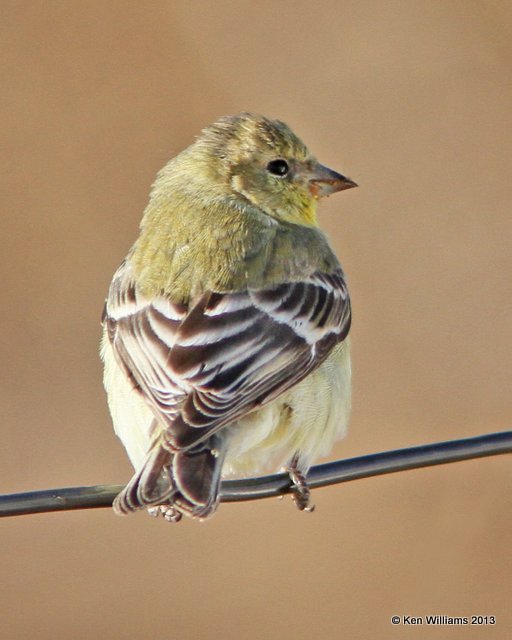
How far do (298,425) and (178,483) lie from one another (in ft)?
3.22

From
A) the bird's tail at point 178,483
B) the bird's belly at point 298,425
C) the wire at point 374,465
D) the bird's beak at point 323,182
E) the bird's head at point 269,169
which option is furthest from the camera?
the bird's beak at point 323,182

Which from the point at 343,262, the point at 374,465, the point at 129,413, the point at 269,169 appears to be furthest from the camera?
the point at 343,262

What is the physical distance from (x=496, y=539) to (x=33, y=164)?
517 centimetres

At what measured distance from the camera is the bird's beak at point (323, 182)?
6.39m

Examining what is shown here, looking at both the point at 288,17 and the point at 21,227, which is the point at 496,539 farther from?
the point at 288,17

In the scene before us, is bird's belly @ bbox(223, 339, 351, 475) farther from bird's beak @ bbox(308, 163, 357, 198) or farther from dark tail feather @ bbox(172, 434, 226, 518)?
bird's beak @ bbox(308, 163, 357, 198)

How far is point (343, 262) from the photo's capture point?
397 inches

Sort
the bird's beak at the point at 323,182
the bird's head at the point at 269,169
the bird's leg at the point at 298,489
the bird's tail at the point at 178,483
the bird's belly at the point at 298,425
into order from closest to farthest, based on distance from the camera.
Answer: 1. the bird's tail at the point at 178,483
2. the bird's belly at the point at 298,425
3. the bird's leg at the point at 298,489
4. the bird's head at the point at 269,169
5. the bird's beak at the point at 323,182

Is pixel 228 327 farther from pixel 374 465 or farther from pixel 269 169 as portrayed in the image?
pixel 269 169

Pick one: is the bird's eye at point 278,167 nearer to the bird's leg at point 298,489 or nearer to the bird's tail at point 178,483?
the bird's leg at point 298,489

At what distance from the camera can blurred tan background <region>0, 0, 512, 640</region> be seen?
8203 millimetres

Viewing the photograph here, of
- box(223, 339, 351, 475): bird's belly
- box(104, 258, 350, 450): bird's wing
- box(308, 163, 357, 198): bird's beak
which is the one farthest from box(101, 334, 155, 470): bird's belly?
box(308, 163, 357, 198): bird's beak

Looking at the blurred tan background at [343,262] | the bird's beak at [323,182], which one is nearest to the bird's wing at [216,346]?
the bird's beak at [323,182]

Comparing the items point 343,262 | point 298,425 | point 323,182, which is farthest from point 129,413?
point 343,262
